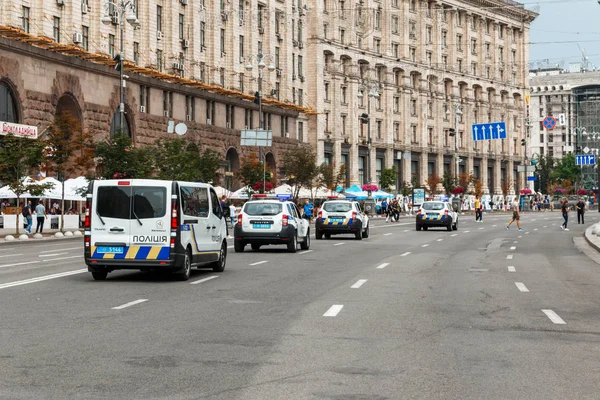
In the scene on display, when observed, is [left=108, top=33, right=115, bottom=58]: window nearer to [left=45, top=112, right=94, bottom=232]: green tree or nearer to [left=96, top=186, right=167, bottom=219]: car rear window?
[left=45, top=112, right=94, bottom=232]: green tree

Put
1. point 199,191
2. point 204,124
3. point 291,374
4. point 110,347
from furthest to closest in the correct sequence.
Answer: point 204,124 < point 199,191 < point 110,347 < point 291,374

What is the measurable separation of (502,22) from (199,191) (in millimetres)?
116547

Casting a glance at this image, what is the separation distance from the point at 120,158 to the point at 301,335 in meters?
42.2

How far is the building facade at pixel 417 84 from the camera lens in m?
102

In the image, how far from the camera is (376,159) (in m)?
109

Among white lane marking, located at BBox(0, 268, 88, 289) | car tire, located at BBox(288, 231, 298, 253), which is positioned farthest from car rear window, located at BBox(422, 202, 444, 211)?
white lane marking, located at BBox(0, 268, 88, 289)

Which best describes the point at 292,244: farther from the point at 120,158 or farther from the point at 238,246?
the point at 120,158

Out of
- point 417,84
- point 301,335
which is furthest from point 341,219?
point 417,84

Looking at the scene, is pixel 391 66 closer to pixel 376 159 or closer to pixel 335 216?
pixel 376 159

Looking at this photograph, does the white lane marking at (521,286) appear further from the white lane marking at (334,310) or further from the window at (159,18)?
the window at (159,18)

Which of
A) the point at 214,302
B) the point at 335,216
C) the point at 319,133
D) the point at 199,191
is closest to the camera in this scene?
the point at 214,302

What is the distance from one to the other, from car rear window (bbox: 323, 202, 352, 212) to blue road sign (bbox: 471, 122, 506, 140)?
33993mm

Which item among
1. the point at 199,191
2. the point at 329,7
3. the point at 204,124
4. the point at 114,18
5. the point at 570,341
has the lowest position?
the point at 570,341

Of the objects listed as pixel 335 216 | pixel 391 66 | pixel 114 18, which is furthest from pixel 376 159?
pixel 335 216
